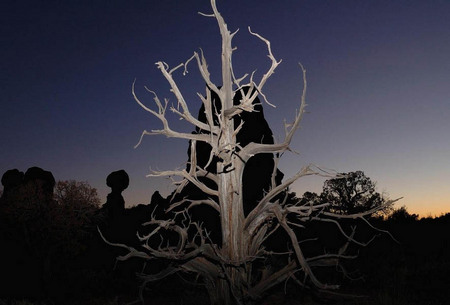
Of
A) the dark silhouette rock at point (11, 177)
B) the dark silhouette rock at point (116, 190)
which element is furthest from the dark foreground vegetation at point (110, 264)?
the dark silhouette rock at point (11, 177)

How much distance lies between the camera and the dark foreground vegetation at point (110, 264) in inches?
568

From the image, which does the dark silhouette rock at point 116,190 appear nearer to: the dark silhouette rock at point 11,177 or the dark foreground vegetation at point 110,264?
the dark silhouette rock at point 11,177

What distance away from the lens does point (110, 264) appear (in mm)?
33344

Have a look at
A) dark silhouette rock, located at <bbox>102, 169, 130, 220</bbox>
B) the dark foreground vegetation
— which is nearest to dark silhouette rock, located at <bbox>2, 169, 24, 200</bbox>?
dark silhouette rock, located at <bbox>102, 169, 130, 220</bbox>

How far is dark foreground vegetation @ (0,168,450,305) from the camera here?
14438 mm

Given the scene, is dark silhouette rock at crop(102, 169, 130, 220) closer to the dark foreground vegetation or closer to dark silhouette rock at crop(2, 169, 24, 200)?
dark silhouette rock at crop(2, 169, 24, 200)

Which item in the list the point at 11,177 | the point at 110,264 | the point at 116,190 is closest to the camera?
the point at 110,264

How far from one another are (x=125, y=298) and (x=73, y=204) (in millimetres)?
10621

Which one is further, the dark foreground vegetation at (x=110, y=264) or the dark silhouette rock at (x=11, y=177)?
the dark silhouette rock at (x=11, y=177)

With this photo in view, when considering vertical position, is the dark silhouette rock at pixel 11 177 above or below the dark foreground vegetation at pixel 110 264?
above

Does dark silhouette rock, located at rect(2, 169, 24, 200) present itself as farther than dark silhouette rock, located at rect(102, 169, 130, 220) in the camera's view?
No

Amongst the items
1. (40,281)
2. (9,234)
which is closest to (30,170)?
(9,234)

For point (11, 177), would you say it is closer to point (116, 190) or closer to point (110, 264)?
point (116, 190)

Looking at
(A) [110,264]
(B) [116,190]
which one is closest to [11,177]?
(B) [116,190]
